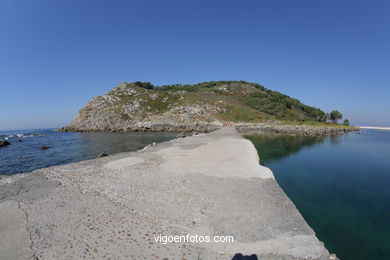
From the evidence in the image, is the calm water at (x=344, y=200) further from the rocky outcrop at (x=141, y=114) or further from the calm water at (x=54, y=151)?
the rocky outcrop at (x=141, y=114)

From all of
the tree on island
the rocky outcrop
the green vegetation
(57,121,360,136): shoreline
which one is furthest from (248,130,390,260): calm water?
the tree on island

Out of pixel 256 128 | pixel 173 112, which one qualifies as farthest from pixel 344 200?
pixel 173 112

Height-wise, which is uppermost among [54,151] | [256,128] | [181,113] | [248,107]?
[248,107]

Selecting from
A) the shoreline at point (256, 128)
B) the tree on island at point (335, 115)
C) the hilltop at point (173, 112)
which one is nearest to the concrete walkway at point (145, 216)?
the shoreline at point (256, 128)

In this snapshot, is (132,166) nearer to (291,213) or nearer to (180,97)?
(291,213)

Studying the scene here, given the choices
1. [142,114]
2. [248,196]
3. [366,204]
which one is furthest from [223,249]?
[142,114]

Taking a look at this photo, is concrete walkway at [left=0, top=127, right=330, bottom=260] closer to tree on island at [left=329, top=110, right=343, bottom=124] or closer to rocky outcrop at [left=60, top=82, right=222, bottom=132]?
rocky outcrop at [left=60, top=82, right=222, bottom=132]

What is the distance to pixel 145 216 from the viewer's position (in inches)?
228

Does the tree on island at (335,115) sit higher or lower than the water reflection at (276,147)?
higher

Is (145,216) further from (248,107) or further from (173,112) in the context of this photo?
(248,107)

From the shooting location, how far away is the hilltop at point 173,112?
7050 cm

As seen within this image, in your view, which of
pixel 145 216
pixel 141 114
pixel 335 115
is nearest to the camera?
pixel 145 216

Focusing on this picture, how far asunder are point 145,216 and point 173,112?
245 feet

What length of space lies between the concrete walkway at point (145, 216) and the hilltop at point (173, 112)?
51703 mm
